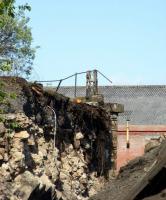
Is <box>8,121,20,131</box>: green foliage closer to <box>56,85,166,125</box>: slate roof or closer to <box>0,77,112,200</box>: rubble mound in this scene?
<box>0,77,112,200</box>: rubble mound

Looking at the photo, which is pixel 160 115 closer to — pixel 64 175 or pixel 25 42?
pixel 25 42

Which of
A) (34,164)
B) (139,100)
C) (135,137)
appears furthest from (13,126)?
(139,100)

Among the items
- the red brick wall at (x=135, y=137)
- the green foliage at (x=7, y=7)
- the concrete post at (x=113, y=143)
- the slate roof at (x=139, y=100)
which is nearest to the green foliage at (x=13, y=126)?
the green foliage at (x=7, y=7)

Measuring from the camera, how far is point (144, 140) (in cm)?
3122

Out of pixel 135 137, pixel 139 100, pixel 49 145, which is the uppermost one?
pixel 139 100

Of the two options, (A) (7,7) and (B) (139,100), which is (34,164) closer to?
(A) (7,7)

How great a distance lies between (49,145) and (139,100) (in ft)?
69.6

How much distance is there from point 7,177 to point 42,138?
1.98 metres

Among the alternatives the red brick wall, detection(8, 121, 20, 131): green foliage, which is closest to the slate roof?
the red brick wall

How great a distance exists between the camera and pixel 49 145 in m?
13.7

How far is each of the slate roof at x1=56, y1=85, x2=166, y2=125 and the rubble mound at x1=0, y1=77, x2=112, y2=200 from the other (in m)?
16.3

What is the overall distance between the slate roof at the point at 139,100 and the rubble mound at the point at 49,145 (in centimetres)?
1625

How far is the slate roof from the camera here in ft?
108

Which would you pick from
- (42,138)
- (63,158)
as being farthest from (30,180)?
(63,158)
